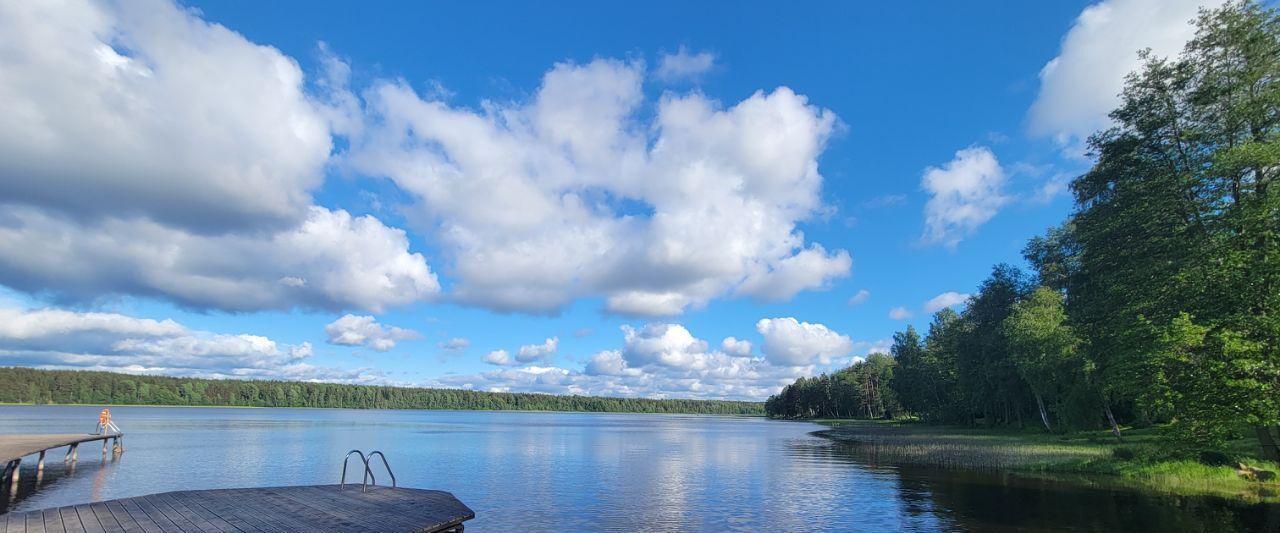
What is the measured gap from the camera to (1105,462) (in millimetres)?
37969

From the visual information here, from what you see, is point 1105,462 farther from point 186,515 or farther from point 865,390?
point 865,390

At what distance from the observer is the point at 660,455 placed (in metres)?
61.0

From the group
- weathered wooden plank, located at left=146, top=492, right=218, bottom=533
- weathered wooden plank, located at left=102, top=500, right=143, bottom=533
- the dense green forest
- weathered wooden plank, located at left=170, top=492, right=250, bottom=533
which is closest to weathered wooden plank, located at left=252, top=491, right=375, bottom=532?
weathered wooden plank, located at left=170, top=492, right=250, bottom=533

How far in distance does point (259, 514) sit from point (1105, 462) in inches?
1734

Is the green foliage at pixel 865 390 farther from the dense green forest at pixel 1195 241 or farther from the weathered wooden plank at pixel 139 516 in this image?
the weathered wooden plank at pixel 139 516

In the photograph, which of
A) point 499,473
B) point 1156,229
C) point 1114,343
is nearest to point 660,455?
point 499,473

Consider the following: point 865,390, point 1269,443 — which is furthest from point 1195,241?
point 865,390

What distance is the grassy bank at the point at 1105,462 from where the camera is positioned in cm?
3088

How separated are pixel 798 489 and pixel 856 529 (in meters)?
11.2

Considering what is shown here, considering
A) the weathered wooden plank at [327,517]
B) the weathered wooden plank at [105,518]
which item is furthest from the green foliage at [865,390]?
the weathered wooden plank at [105,518]

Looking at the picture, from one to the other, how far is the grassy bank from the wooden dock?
3435 cm

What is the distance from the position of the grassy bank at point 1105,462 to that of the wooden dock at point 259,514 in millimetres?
34354

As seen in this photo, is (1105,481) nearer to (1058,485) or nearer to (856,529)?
(1058,485)

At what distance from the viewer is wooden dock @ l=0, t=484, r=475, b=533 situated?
16.0m
